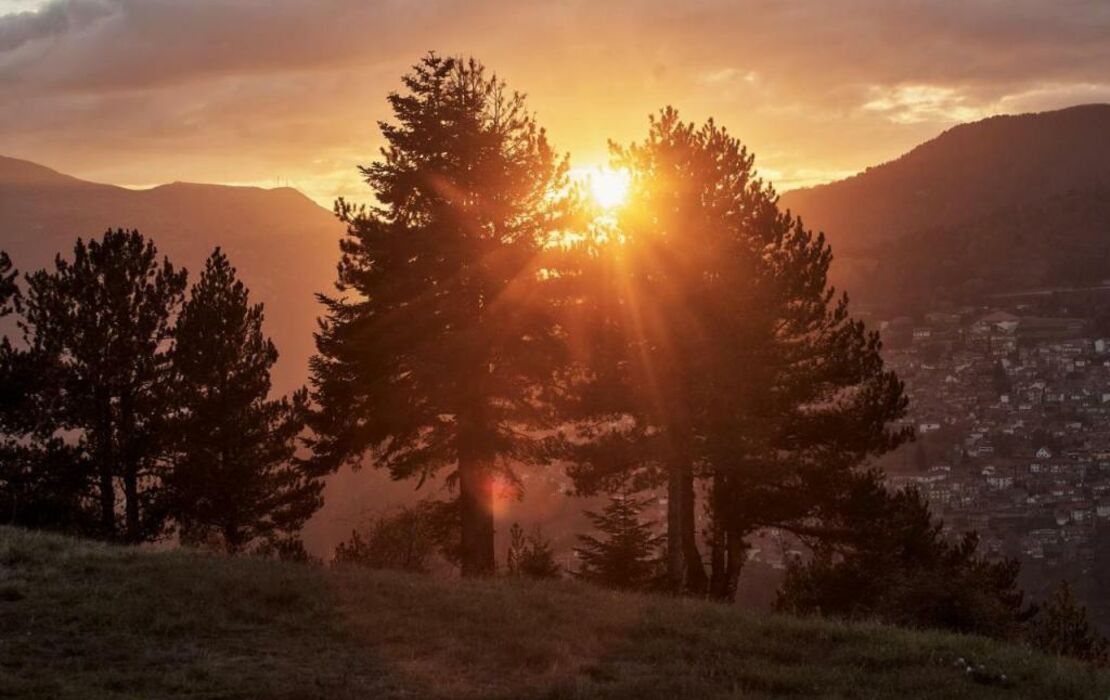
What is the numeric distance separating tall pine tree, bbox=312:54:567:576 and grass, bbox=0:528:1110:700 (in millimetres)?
7786

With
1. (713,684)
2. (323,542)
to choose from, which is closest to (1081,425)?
(323,542)

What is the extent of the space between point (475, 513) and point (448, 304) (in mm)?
4875

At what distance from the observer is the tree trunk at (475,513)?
2361 cm

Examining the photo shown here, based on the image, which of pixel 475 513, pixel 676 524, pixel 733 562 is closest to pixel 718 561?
pixel 733 562

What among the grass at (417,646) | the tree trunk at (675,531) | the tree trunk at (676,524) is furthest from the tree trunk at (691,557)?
the grass at (417,646)

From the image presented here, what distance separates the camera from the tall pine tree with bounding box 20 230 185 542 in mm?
28281

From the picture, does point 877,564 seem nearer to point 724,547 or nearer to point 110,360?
point 724,547

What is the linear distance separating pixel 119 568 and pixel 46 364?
1392cm

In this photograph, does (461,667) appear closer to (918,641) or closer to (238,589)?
(238,589)

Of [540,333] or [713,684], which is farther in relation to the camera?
[540,333]

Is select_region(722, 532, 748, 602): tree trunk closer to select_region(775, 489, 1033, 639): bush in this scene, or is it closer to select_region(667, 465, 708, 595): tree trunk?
select_region(775, 489, 1033, 639): bush

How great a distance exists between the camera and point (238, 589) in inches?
559

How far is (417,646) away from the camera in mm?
12305

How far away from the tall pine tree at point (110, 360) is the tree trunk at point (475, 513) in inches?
426
